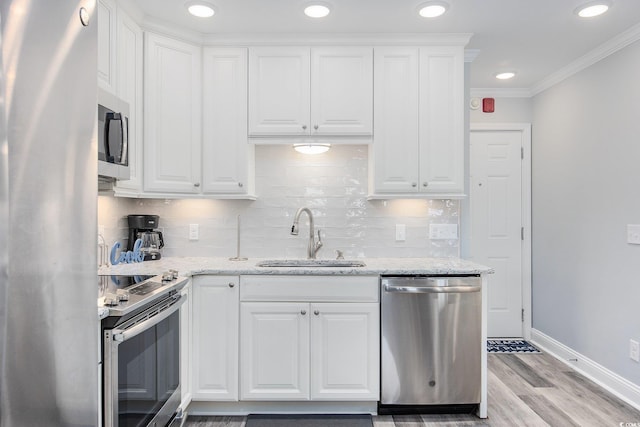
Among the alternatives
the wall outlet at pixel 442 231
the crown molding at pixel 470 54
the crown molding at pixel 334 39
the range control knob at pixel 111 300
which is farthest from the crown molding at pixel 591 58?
the range control knob at pixel 111 300

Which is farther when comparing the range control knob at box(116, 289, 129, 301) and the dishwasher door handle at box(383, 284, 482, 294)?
the dishwasher door handle at box(383, 284, 482, 294)

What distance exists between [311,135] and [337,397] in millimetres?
1723

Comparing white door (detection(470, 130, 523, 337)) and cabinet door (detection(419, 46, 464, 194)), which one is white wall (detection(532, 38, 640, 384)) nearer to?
white door (detection(470, 130, 523, 337))

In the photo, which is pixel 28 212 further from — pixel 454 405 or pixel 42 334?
pixel 454 405

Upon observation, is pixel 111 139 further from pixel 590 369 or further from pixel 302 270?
pixel 590 369

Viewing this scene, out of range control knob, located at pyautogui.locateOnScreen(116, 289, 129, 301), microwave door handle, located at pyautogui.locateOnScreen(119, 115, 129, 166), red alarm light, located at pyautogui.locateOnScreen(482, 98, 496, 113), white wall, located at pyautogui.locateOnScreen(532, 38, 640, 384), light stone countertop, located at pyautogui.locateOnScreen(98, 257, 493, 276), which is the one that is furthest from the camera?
red alarm light, located at pyautogui.locateOnScreen(482, 98, 496, 113)

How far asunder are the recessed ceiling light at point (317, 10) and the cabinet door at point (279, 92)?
1.07 ft

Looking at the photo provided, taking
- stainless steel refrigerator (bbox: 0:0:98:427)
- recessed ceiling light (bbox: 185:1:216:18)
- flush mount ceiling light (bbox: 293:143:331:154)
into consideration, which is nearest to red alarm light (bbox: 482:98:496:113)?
flush mount ceiling light (bbox: 293:143:331:154)

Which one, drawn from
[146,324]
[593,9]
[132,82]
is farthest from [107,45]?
[593,9]

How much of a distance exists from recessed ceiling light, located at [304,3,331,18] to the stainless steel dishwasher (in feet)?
5.51

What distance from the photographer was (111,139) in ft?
5.86

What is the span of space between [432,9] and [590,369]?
2.89 m

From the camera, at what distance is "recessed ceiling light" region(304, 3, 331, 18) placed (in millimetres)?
2314

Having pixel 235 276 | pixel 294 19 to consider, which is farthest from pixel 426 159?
pixel 235 276
